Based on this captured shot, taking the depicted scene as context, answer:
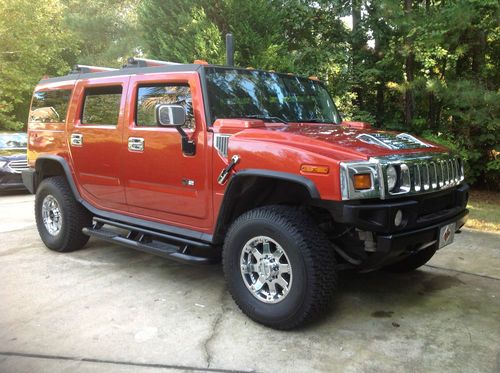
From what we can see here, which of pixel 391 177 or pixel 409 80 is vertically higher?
pixel 409 80

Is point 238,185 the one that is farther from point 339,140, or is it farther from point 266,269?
point 339,140

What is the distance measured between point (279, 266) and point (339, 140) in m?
1.02

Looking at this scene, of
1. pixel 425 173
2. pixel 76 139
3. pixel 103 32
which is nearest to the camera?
pixel 425 173

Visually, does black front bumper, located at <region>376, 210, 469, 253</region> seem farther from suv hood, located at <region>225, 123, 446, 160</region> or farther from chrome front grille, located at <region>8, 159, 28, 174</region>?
chrome front grille, located at <region>8, 159, 28, 174</region>

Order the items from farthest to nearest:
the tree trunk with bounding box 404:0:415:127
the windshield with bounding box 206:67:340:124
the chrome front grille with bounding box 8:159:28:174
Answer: the chrome front grille with bounding box 8:159:28:174 < the tree trunk with bounding box 404:0:415:127 < the windshield with bounding box 206:67:340:124

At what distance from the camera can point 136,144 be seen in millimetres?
4488

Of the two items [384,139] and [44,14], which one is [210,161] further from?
[44,14]

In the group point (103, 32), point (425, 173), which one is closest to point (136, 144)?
point (425, 173)

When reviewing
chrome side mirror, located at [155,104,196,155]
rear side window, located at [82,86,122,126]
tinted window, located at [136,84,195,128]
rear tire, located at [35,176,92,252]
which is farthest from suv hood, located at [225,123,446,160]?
rear tire, located at [35,176,92,252]

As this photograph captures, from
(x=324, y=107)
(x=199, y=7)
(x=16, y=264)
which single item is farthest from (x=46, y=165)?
(x=199, y=7)

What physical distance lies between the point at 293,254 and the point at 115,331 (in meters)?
1.44

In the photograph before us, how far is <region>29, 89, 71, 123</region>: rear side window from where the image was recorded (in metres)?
5.48

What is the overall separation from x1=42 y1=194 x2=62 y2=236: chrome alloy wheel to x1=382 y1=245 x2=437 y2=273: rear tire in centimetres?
371

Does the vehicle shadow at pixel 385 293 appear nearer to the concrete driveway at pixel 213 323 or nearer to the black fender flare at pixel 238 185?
the concrete driveway at pixel 213 323
